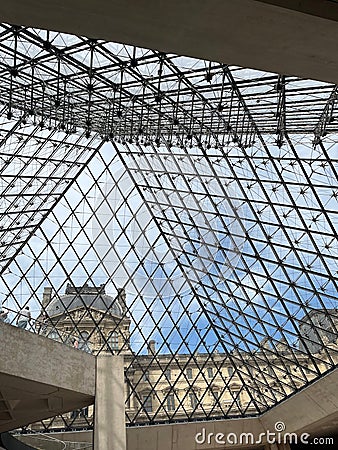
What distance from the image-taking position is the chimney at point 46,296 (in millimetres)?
41303

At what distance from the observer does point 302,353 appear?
33.3m

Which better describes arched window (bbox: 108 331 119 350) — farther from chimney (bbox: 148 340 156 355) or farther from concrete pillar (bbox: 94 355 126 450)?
concrete pillar (bbox: 94 355 126 450)

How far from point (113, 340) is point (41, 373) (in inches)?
1007

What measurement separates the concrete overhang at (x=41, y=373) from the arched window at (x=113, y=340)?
21.1 m

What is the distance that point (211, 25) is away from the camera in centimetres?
564

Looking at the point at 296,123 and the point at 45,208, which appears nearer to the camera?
the point at 296,123

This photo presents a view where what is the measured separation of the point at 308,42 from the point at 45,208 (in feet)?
129

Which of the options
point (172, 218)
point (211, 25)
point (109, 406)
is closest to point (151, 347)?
point (172, 218)

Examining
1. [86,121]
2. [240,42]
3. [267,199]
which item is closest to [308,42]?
[240,42]

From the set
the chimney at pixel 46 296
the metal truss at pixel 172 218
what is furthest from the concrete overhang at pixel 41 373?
the chimney at pixel 46 296

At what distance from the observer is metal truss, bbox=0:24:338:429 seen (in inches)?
953

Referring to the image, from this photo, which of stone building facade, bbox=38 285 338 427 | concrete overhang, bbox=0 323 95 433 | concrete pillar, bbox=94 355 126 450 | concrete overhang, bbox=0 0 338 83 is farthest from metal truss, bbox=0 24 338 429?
concrete overhang, bbox=0 0 338 83

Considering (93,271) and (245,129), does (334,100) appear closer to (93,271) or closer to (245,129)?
(245,129)

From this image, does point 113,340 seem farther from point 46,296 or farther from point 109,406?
point 109,406
